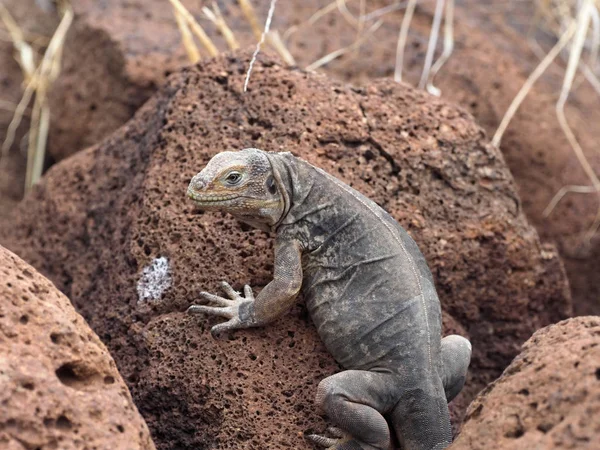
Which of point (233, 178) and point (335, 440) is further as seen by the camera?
point (233, 178)

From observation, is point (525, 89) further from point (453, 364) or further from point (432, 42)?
point (453, 364)

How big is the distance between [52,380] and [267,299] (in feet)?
4.44

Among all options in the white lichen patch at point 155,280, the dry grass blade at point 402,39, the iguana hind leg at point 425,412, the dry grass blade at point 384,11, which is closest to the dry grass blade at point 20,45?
the dry grass blade at point 384,11

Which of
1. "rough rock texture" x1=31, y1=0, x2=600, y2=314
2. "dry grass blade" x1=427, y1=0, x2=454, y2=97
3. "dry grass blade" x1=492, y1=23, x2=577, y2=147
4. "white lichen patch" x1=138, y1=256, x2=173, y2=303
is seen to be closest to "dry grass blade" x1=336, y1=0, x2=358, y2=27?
"rough rock texture" x1=31, y1=0, x2=600, y2=314

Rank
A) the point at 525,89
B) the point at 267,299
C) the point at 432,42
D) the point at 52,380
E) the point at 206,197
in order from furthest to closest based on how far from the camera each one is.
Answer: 1. the point at 432,42
2. the point at 525,89
3. the point at 267,299
4. the point at 206,197
5. the point at 52,380

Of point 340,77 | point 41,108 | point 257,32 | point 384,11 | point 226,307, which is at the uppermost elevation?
point 257,32

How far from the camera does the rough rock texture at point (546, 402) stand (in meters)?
3.09

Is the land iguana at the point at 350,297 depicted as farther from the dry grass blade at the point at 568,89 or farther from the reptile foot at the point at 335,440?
the dry grass blade at the point at 568,89

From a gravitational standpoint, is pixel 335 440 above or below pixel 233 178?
below

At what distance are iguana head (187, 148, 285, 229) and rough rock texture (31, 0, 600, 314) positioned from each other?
3.13 m

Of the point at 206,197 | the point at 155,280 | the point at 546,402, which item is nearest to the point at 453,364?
the point at 546,402

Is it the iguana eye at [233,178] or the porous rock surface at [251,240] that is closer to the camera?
the iguana eye at [233,178]

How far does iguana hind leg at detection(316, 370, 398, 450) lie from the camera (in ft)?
13.3

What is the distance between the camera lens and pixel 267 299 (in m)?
4.36
